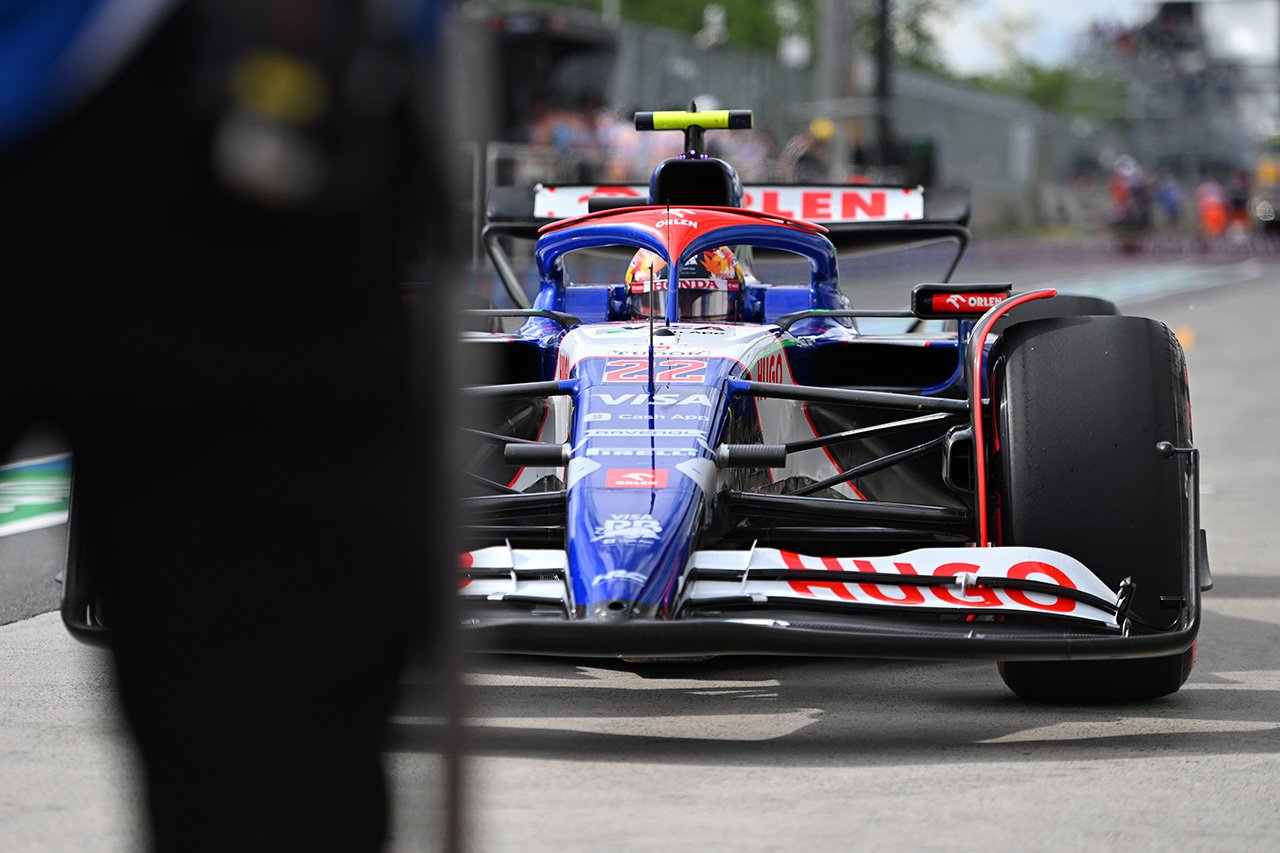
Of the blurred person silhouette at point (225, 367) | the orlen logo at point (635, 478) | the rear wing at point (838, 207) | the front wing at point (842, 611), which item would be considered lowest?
the front wing at point (842, 611)

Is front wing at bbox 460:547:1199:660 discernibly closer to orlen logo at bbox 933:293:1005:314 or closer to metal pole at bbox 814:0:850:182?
orlen logo at bbox 933:293:1005:314

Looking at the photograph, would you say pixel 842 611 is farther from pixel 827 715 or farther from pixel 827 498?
pixel 827 498

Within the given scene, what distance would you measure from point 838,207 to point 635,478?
3.45 metres

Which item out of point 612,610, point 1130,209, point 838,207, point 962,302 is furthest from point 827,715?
point 1130,209

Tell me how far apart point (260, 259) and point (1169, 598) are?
10.7 ft

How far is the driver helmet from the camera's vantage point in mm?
5809

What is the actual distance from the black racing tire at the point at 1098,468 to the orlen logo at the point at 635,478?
0.83 metres

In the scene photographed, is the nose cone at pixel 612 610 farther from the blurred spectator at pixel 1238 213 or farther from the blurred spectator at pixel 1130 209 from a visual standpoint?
the blurred spectator at pixel 1238 213

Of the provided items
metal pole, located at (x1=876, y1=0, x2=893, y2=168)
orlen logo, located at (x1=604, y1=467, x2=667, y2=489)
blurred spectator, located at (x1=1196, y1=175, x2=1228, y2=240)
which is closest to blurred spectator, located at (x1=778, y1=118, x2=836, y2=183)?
metal pole, located at (x1=876, y1=0, x2=893, y2=168)

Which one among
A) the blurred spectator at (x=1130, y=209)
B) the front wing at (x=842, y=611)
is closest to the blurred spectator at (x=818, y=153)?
the blurred spectator at (x=1130, y=209)

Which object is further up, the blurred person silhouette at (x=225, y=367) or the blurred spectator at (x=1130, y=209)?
the blurred spectator at (x=1130, y=209)

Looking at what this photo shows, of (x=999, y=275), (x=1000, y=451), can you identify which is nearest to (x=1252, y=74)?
(x=999, y=275)

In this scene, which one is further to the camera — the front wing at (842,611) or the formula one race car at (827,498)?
the formula one race car at (827,498)

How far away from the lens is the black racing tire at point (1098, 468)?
421 cm
